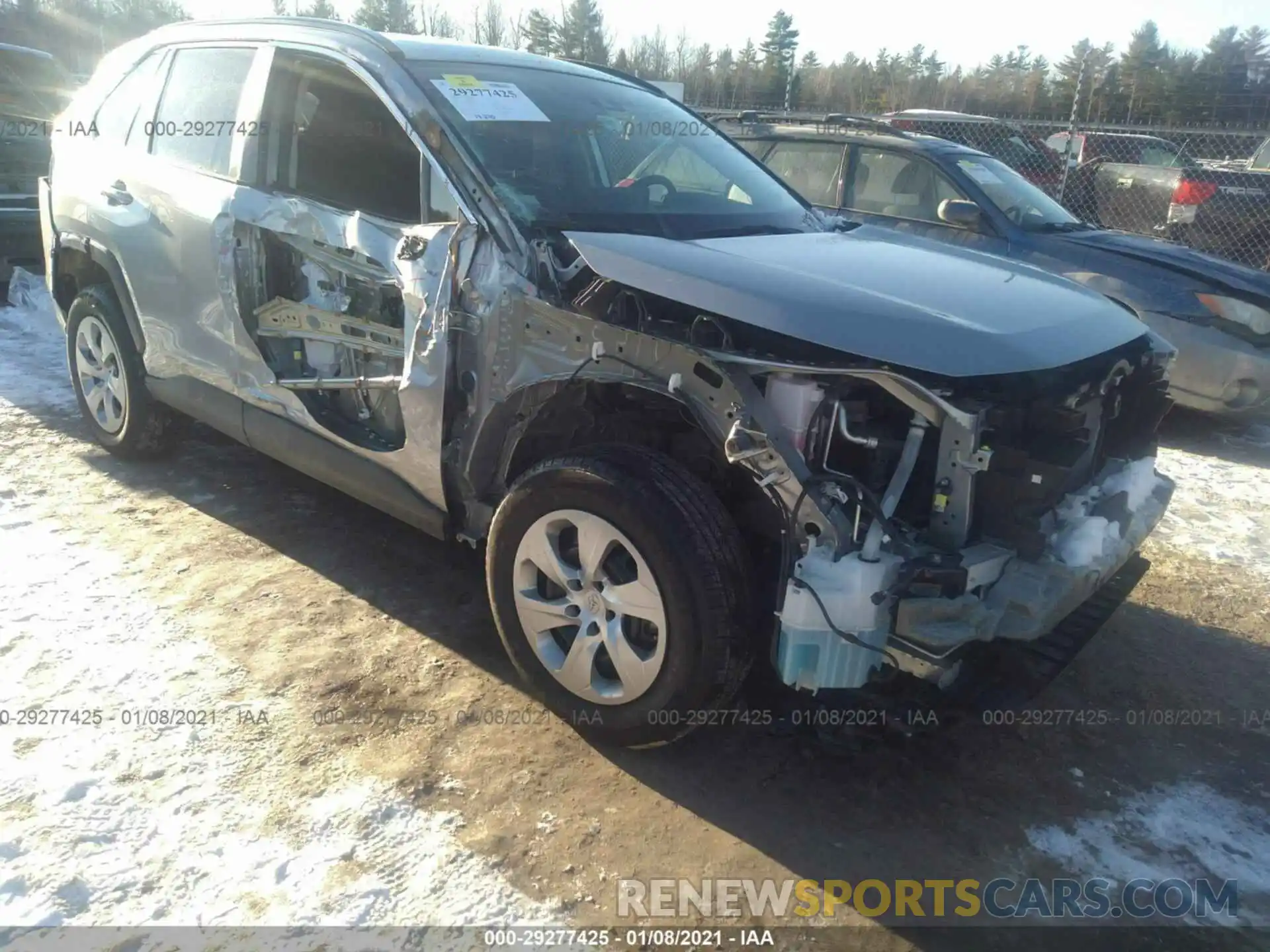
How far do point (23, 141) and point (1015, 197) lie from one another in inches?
321

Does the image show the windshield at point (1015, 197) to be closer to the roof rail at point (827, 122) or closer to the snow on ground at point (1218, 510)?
the roof rail at point (827, 122)

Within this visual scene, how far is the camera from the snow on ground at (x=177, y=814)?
2.20m

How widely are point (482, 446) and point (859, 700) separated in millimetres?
1422

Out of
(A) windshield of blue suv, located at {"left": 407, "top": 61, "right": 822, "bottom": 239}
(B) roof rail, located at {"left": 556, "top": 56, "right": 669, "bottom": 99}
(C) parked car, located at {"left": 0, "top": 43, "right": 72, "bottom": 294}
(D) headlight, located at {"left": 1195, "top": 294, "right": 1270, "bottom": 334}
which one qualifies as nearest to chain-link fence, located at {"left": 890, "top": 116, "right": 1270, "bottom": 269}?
(D) headlight, located at {"left": 1195, "top": 294, "right": 1270, "bottom": 334}

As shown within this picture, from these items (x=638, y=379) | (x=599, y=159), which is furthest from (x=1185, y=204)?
(x=638, y=379)

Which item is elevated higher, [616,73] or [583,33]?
[583,33]

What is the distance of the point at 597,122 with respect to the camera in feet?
12.0

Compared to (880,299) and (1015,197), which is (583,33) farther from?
(880,299)

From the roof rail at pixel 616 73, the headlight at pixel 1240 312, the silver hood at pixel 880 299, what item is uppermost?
the roof rail at pixel 616 73

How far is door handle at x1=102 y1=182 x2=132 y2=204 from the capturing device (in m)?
4.18

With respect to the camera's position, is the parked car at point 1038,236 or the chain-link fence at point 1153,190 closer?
the parked car at point 1038,236

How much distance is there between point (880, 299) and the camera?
100 inches

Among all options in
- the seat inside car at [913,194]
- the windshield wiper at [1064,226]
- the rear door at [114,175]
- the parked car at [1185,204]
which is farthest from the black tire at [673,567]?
the parked car at [1185,204]

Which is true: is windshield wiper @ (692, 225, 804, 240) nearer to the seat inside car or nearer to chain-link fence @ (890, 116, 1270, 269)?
the seat inside car
